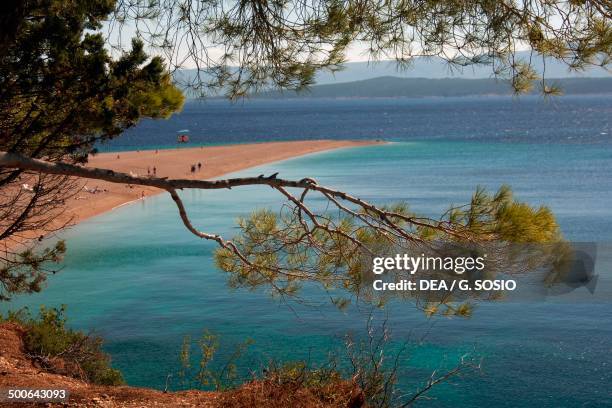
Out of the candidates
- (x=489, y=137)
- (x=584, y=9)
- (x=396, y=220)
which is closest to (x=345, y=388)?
(x=396, y=220)

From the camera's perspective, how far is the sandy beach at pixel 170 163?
28.6 meters

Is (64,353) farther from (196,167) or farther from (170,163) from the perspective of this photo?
(170,163)

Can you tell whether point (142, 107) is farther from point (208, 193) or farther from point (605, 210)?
point (208, 193)

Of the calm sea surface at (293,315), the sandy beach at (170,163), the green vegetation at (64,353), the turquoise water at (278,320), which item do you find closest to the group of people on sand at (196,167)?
the sandy beach at (170,163)

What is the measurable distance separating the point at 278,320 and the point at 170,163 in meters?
31.0

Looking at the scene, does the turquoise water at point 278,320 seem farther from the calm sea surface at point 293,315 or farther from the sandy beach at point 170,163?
the sandy beach at point 170,163

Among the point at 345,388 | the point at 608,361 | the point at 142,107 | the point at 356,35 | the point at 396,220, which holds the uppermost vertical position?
the point at 356,35

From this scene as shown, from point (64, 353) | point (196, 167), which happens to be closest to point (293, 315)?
point (64, 353)

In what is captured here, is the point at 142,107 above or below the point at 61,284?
above

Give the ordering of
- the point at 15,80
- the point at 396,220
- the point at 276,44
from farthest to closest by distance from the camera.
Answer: the point at 15,80 < the point at 276,44 < the point at 396,220

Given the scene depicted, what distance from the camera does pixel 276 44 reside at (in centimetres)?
578

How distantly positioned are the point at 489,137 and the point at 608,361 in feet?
204

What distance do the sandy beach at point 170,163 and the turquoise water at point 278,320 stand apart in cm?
243

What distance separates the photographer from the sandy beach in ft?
93.8
